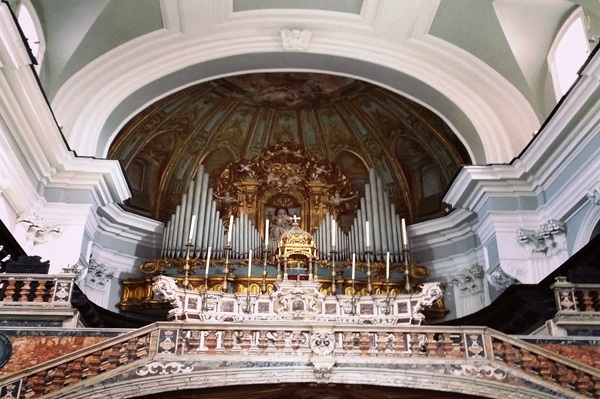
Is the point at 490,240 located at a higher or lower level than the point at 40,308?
higher

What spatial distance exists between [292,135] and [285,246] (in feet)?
12.1

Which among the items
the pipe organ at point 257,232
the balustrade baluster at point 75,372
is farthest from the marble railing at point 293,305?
the balustrade baluster at point 75,372

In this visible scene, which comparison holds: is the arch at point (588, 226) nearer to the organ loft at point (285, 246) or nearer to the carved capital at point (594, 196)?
the carved capital at point (594, 196)

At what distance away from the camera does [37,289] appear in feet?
28.1

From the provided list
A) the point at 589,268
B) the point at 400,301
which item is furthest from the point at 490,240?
the point at 589,268

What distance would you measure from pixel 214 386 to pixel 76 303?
3500 millimetres

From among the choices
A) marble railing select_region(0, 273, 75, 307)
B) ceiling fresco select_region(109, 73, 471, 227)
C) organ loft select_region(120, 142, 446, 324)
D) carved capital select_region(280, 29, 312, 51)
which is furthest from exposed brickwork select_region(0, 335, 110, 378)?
carved capital select_region(280, 29, 312, 51)

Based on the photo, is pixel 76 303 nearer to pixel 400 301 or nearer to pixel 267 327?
pixel 267 327

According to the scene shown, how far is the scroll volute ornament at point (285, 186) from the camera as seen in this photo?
49.5 ft

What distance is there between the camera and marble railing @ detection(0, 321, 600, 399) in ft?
24.5

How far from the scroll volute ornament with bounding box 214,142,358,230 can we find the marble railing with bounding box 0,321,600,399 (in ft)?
22.8

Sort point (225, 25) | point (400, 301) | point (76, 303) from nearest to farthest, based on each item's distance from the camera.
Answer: point (76, 303) < point (400, 301) < point (225, 25)

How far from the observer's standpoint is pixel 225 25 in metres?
13.2

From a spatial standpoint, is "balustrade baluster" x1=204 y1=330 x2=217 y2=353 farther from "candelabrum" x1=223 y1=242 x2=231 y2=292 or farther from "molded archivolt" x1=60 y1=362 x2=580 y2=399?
"candelabrum" x1=223 y1=242 x2=231 y2=292
